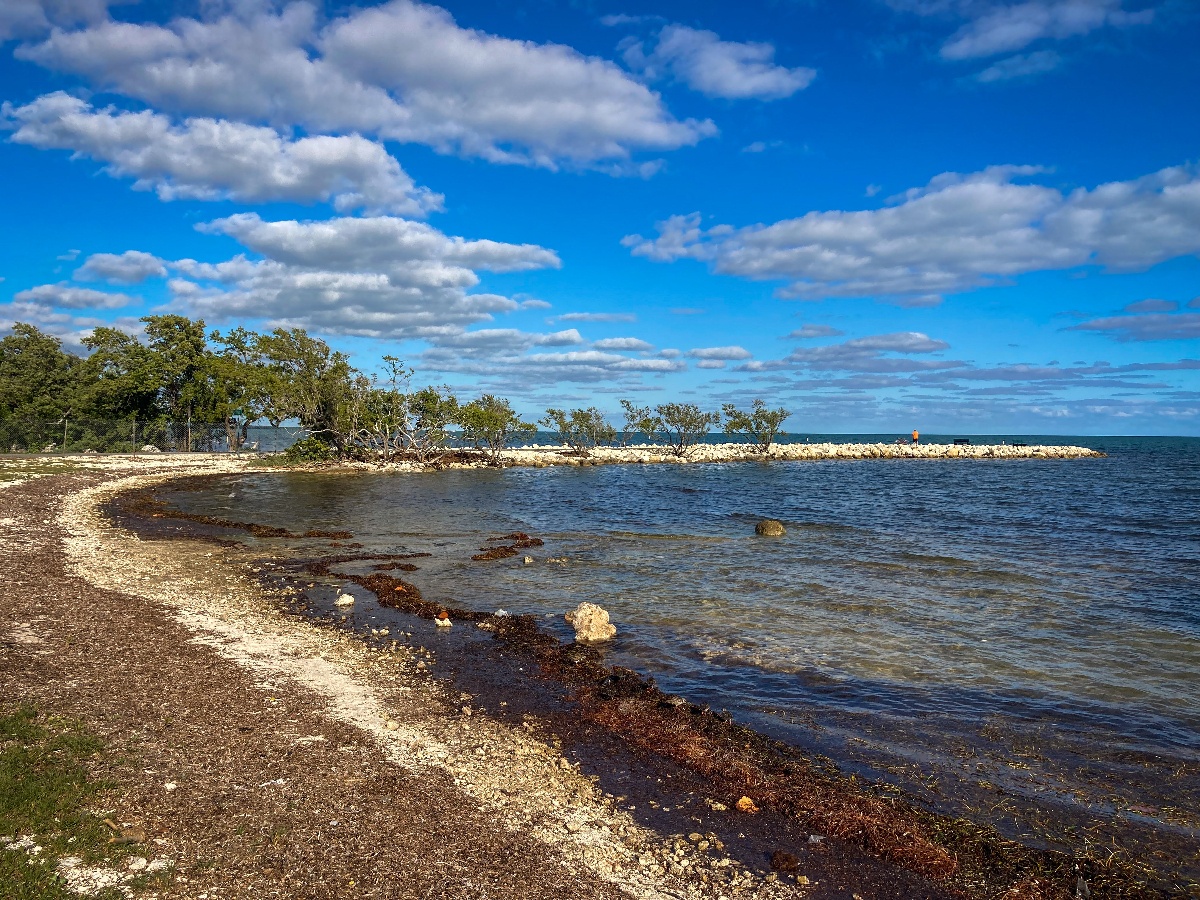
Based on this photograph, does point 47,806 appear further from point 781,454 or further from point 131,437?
point 781,454

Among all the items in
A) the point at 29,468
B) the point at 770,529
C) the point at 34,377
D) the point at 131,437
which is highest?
the point at 34,377

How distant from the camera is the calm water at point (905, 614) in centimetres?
997

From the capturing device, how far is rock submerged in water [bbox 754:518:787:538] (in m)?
31.0

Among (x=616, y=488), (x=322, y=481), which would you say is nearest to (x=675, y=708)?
(x=616, y=488)

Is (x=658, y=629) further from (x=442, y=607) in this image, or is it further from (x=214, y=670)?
(x=214, y=670)

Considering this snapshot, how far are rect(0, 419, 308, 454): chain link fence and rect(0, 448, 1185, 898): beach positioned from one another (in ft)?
187

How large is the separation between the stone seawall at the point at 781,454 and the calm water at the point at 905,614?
127 feet

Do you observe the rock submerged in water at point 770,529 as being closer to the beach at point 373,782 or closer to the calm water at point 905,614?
the calm water at point 905,614

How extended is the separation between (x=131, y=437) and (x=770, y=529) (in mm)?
65661

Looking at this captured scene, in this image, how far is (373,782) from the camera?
8062mm

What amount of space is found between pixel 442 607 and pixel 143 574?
854 cm

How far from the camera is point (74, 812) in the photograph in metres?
6.72

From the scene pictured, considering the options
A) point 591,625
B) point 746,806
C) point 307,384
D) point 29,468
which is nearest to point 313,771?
point 746,806

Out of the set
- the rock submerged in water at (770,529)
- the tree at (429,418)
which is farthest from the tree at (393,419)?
the rock submerged in water at (770,529)
